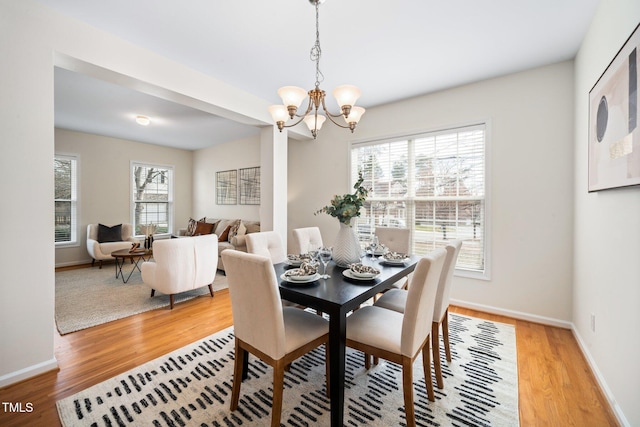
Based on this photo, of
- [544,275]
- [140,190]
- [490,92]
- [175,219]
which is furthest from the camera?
[175,219]

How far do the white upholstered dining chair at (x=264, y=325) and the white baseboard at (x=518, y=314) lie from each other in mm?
2400

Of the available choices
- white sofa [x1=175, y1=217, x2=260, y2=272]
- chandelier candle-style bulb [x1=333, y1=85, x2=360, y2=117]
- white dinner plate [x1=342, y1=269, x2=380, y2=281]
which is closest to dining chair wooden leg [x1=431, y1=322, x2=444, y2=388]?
white dinner plate [x1=342, y1=269, x2=380, y2=281]

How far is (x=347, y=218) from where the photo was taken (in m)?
2.07

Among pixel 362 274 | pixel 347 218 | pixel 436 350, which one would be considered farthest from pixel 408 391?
pixel 347 218

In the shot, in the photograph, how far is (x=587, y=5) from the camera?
2.02 meters

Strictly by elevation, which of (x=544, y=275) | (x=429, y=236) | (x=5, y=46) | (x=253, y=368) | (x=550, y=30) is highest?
(x=550, y=30)

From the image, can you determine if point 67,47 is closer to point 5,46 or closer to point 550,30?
point 5,46

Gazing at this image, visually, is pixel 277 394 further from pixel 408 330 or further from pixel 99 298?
pixel 99 298

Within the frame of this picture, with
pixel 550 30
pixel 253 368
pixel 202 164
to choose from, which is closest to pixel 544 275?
pixel 550 30

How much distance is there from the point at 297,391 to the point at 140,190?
644 centimetres

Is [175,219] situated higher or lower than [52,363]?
higher

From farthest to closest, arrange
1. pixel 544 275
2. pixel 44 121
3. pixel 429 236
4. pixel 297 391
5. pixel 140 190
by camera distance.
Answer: pixel 140 190, pixel 429 236, pixel 544 275, pixel 44 121, pixel 297 391

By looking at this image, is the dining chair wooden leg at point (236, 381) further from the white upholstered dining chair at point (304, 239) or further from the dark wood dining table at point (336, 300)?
the white upholstered dining chair at point (304, 239)

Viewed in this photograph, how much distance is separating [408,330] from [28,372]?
8.61 ft
